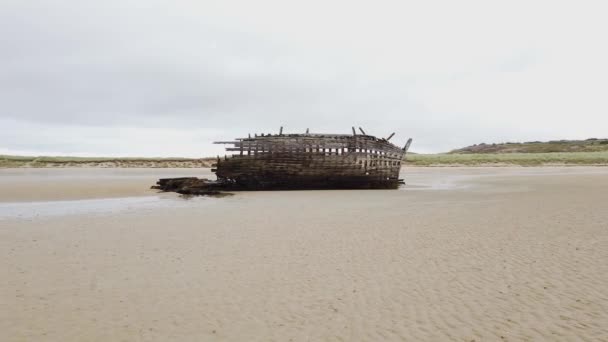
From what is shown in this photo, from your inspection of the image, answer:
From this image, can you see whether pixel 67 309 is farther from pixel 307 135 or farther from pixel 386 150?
pixel 386 150

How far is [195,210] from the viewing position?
432 inches

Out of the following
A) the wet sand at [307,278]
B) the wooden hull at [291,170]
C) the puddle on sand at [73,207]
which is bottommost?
the wet sand at [307,278]

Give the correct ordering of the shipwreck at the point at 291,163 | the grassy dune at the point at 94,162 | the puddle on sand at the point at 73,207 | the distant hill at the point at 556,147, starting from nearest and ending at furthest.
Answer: the puddle on sand at the point at 73,207 → the shipwreck at the point at 291,163 → the grassy dune at the point at 94,162 → the distant hill at the point at 556,147

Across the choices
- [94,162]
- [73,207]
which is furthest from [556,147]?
[73,207]

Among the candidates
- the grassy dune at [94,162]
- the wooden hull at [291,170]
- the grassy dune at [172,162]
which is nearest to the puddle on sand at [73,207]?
the wooden hull at [291,170]

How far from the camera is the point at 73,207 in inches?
456

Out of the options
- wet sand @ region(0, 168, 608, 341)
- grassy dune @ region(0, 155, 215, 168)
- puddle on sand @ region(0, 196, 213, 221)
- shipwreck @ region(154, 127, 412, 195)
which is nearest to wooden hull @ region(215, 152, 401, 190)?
shipwreck @ region(154, 127, 412, 195)

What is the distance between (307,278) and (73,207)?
31.1 feet

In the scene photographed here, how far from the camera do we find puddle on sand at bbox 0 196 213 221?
1010 centimetres

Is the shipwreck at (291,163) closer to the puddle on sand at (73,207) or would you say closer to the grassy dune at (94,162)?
the puddle on sand at (73,207)

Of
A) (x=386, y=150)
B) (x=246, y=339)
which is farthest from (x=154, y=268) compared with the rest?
(x=386, y=150)

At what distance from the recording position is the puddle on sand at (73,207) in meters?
10.1

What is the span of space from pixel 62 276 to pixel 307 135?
1493 cm

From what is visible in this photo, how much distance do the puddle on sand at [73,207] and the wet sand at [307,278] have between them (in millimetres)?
1233
